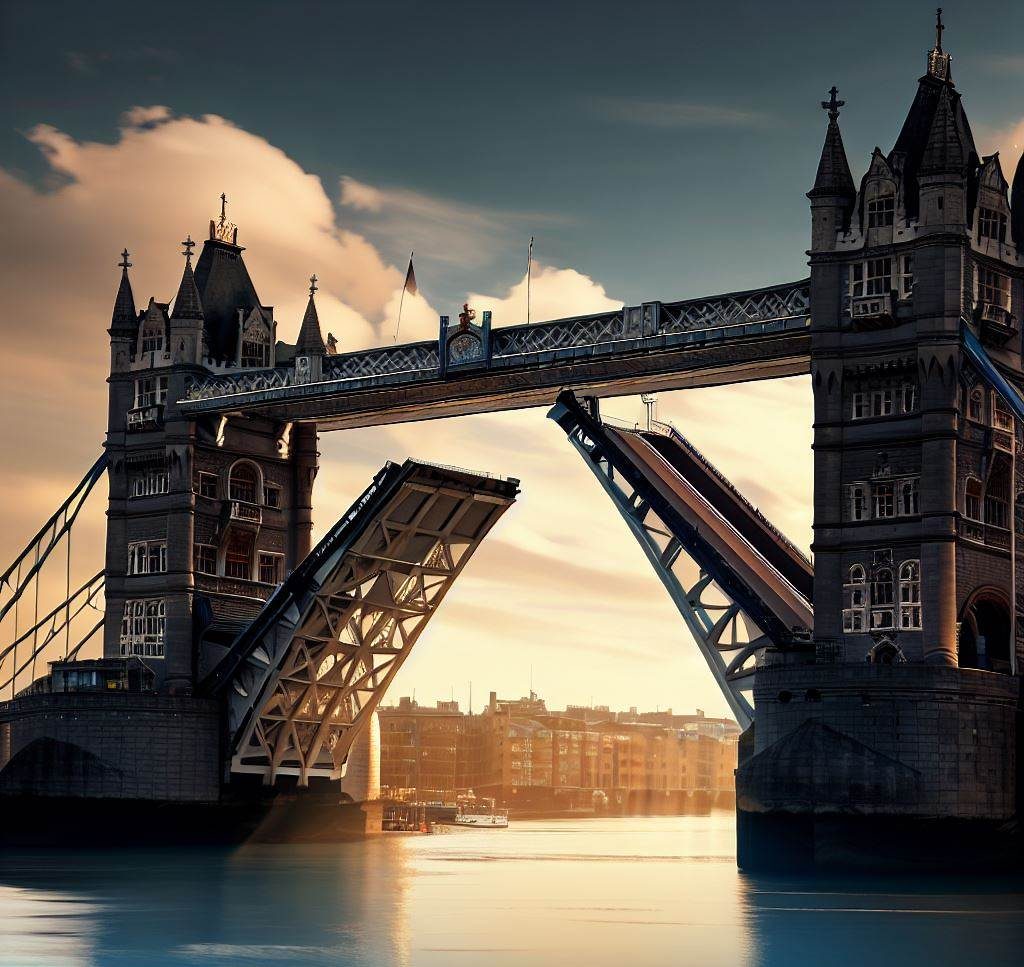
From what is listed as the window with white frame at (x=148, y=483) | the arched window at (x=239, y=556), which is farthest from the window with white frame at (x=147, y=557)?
the arched window at (x=239, y=556)

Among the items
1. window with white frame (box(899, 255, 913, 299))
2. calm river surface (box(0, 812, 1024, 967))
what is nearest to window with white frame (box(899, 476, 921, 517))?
window with white frame (box(899, 255, 913, 299))

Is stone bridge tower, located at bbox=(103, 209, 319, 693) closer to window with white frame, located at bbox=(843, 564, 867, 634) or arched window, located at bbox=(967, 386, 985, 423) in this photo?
window with white frame, located at bbox=(843, 564, 867, 634)

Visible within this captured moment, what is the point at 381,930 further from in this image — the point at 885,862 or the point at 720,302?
the point at 720,302

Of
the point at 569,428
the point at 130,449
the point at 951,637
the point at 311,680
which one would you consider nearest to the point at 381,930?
the point at 951,637

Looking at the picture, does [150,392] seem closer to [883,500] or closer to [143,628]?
[143,628]

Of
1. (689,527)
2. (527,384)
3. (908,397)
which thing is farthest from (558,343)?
(908,397)

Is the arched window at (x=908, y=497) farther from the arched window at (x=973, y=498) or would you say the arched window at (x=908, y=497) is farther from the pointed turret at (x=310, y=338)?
the pointed turret at (x=310, y=338)
